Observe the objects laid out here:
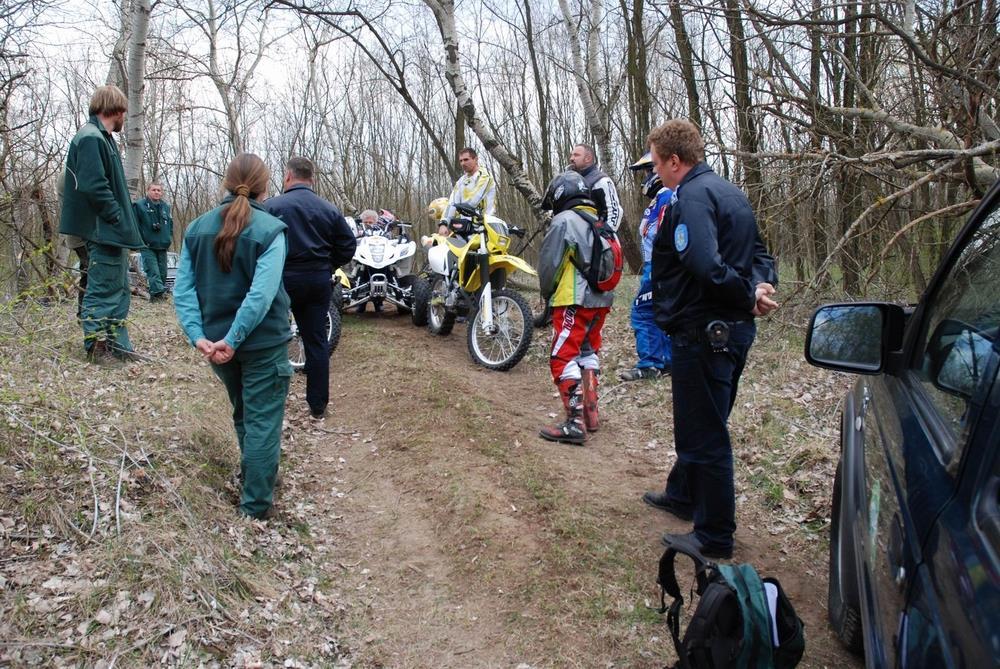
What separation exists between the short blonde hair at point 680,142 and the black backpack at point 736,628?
2.09m

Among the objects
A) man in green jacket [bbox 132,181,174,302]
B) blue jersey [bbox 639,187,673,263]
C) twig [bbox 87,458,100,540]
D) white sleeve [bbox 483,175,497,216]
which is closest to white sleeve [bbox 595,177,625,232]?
blue jersey [bbox 639,187,673,263]

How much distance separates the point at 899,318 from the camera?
233 centimetres

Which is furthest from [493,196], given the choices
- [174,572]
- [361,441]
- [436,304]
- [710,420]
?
[174,572]

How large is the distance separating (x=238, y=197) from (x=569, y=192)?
2360mm

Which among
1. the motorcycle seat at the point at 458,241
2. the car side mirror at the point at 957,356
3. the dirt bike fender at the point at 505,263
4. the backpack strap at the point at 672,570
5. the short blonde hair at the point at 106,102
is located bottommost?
the backpack strap at the point at 672,570

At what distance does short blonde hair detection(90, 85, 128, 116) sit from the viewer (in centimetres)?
570

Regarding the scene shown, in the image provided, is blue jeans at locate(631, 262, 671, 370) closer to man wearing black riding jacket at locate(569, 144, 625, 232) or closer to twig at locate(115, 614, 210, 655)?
man wearing black riding jacket at locate(569, 144, 625, 232)

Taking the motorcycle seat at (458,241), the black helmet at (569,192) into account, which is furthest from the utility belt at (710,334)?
the motorcycle seat at (458,241)

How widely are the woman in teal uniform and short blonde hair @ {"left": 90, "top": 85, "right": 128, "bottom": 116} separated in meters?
2.36

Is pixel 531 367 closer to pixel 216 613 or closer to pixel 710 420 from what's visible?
pixel 710 420

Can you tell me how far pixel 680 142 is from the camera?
3.66m

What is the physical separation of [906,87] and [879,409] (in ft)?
19.2

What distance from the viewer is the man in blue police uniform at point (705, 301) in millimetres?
3445

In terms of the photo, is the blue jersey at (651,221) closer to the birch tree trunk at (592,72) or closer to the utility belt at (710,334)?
the utility belt at (710,334)
